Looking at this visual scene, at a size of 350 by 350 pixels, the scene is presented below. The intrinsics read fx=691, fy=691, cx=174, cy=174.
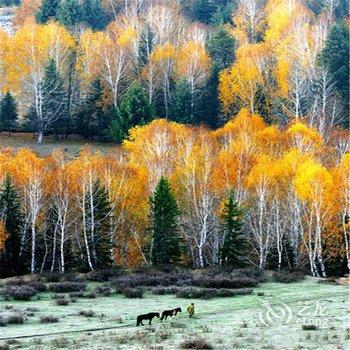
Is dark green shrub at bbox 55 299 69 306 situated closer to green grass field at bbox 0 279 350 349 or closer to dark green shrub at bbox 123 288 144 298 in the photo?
green grass field at bbox 0 279 350 349

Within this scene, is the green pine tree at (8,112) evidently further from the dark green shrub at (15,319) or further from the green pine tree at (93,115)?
the dark green shrub at (15,319)

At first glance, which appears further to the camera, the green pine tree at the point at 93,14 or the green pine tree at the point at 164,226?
the green pine tree at the point at 93,14

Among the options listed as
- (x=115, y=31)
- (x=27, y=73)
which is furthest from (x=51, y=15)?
(x=27, y=73)

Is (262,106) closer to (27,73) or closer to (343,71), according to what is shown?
Answer: (343,71)

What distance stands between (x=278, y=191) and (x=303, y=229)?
3.70 metres

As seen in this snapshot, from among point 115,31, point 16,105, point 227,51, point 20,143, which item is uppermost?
point 115,31

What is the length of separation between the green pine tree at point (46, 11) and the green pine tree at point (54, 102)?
3149 cm

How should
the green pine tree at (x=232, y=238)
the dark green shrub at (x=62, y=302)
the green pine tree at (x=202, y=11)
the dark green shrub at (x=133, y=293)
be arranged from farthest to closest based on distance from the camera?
the green pine tree at (x=202, y=11) < the green pine tree at (x=232, y=238) < the dark green shrub at (x=133, y=293) < the dark green shrub at (x=62, y=302)

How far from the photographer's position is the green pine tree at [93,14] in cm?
12164

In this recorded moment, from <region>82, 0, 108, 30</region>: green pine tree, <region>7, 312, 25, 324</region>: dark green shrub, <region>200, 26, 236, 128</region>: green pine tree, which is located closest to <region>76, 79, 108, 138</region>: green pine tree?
<region>200, 26, 236, 128</region>: green pine tree

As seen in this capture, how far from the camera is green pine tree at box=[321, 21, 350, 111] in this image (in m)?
84.4

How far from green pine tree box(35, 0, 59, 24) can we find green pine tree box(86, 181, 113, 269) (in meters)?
72.2

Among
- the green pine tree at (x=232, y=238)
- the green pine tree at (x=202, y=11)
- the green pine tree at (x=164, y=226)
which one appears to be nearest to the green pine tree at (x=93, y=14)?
the green pine tree at (x=202, y=11)

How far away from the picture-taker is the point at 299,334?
27.9 meters
